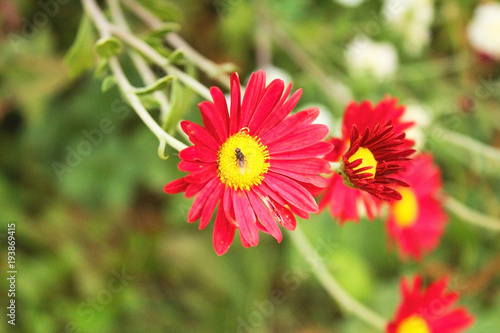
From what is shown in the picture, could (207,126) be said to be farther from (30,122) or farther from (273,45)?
(273,45)

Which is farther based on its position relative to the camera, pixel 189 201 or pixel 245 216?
pixel 189 201

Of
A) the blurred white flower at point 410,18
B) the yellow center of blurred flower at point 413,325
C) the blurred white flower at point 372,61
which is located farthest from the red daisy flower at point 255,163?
the blurred white flower at point 410,18

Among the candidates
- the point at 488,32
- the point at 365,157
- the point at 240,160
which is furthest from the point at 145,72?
the point at 488,32

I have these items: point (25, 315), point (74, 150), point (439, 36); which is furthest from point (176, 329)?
Result: point (439, 36)

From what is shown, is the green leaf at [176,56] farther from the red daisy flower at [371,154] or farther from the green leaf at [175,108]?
the red daisy flower at [371,154]

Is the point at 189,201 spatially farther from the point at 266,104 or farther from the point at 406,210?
the point at 266,104
